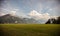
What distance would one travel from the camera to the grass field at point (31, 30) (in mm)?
2547

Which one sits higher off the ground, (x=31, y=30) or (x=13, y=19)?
(x=13, y=19)

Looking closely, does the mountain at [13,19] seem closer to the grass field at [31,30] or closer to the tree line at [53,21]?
the grass field at [31,30]

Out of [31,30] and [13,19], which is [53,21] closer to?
[31,30]

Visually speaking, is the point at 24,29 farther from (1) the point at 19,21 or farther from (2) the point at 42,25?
(2) the point at 42,25

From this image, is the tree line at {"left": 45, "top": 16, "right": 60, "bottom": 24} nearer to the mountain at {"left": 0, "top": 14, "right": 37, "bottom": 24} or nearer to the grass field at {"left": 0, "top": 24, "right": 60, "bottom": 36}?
the grass field at {"left": 0, "top": 24, "right": 60, "bottom": 36}

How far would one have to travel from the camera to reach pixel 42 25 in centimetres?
255

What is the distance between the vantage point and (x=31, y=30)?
8.38ft

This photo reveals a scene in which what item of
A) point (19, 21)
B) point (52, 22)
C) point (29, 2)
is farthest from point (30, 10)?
point (52, 22)

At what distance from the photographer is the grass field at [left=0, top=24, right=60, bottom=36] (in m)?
2.55

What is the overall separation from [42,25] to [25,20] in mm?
376

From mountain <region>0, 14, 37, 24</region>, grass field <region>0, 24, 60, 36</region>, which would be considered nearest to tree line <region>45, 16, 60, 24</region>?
grass field <region>0, 24, 60, 36</region>

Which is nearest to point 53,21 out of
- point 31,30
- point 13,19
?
point 31,30

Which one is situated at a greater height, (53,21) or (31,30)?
(53,21)

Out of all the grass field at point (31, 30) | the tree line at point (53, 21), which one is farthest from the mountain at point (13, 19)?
the tree line at point (53, 21)
